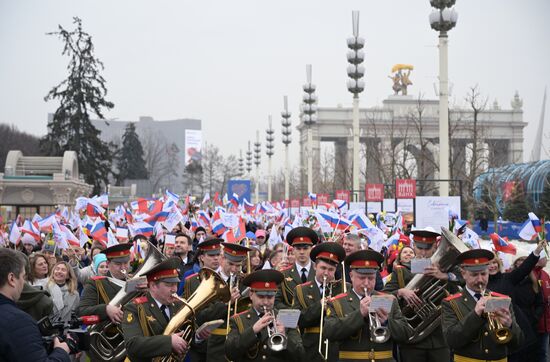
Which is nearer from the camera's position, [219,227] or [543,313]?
[543,313]

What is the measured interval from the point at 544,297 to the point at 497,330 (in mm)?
3436

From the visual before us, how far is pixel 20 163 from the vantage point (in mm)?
51844

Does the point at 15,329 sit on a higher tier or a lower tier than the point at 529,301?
higher

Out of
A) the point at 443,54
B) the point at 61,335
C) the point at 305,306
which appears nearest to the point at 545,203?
the point at 443,54

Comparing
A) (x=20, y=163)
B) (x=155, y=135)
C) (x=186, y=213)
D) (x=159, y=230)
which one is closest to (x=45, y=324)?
(x=159, y=230)

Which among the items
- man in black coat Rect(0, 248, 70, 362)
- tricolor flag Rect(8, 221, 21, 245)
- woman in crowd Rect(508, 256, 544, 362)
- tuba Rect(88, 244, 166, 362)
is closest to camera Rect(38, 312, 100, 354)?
man in black coat Rect(0, 248, 70, 362)

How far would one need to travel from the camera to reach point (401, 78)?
87000 mm

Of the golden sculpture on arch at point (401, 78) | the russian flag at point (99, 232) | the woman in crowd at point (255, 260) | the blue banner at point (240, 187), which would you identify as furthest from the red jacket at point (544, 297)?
the golden sculpture on arch at point (401, 78)

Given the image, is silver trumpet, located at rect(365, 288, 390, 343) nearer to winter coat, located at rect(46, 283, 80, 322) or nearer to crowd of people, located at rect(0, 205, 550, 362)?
crowd of people, located at rect(0, 205, 550, 362)

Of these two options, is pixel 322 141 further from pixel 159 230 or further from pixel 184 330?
pixel 184 330

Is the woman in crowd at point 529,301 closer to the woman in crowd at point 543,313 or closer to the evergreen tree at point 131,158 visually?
the woman in crowd at point 543,313

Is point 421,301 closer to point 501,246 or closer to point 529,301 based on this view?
point 529,301

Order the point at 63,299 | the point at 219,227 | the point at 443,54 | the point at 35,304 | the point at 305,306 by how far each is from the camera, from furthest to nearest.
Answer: the point at 443,54, the point at 219,227, the point at 63,299, the point at 305,306, the point at 35,304

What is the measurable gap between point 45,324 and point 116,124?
5741 inches
